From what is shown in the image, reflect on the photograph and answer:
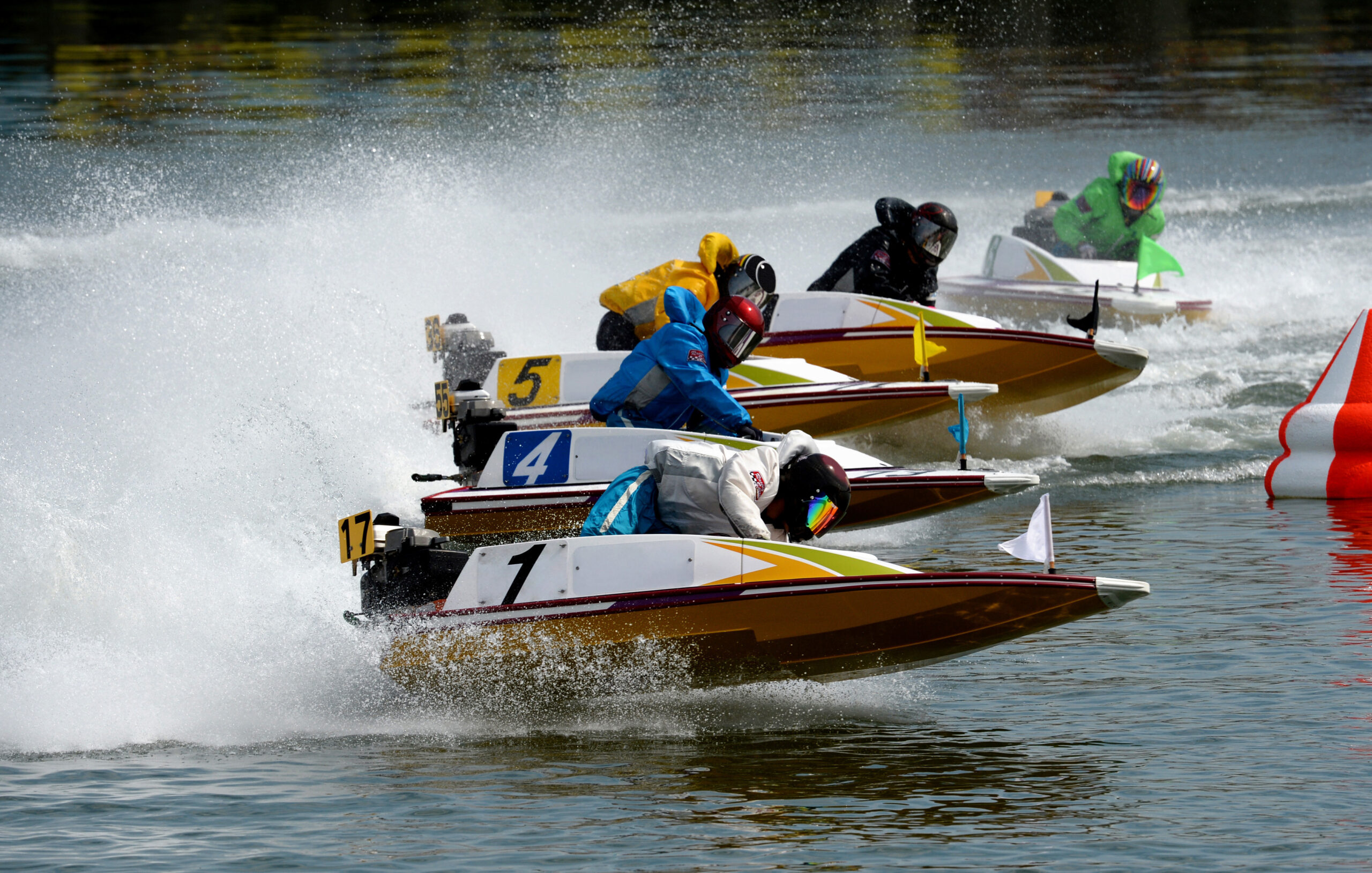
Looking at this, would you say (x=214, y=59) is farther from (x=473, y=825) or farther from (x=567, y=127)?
(x=473, y=825)

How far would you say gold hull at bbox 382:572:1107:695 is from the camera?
594cm

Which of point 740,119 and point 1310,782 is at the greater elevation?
point 740,119

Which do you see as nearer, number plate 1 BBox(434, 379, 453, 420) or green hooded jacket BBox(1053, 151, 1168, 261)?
number plate 1 BBox(434, 379, 453, 420)

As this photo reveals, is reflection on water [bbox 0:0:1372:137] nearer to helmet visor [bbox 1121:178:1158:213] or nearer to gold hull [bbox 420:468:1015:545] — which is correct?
helmet visor [bbox 1121:178:1158:213]

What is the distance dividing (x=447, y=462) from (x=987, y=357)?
3934 millimetres

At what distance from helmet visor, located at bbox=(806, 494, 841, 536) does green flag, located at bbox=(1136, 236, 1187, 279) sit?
10.4 meters

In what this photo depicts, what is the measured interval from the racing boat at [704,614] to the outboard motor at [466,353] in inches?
213

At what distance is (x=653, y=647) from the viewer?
6.20 metres

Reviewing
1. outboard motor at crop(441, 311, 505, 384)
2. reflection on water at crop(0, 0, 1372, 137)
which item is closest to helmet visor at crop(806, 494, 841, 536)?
outboard motor at crop(441, 311, 505, 384)

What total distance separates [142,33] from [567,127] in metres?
13.3

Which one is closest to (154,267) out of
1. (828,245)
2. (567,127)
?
(828,245)

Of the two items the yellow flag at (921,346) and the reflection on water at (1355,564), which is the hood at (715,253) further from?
the reflection on water at (1355,564)

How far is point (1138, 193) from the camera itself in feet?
54.2

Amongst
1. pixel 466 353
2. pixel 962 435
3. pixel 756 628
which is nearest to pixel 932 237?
pixel 466 353
